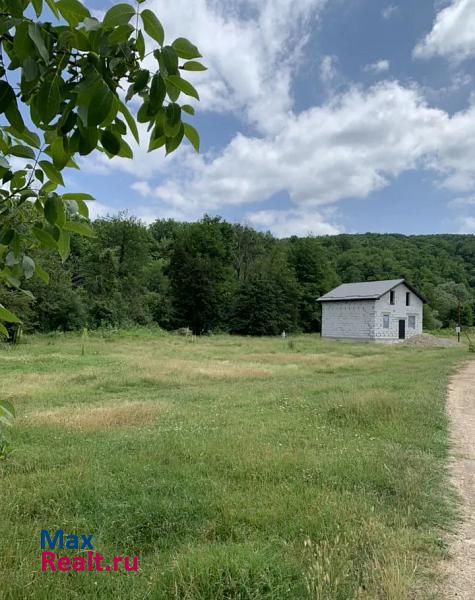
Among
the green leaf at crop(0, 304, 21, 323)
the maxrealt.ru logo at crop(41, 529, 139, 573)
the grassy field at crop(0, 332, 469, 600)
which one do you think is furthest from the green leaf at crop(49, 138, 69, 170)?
the maxrealt.ru logo at crop(41, 529, 139, 573)

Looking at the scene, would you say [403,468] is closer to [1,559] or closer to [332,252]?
[1,559]

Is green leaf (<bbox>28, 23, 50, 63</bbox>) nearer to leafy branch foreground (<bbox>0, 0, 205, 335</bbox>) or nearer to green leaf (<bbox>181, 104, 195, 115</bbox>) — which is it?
leafy branch foreground (<bbox>0, 0, 205, 335</bbox>)

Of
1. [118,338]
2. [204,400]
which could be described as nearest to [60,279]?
[118,338]

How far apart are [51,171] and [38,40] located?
1.27ft

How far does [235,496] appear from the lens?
4160mm

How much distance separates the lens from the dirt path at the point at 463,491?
9.64ft

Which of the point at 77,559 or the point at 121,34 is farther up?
the point at 121,34

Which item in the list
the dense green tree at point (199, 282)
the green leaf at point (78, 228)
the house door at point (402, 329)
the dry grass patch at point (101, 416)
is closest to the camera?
the green leaf at point (78, 228)

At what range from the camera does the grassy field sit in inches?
108

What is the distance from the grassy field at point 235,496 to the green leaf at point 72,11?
2.85 metres

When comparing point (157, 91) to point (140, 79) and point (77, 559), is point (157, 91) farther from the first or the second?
point (77, 559)

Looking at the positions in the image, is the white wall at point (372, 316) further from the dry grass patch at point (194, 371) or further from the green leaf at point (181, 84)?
the green leaf at point (181, 84)

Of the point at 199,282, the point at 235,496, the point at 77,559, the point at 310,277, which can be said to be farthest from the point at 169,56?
the point at 310,277

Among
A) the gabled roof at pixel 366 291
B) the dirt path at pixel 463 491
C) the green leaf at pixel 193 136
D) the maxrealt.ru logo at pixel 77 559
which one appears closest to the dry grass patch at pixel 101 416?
the maxrealt.ru logo at pixel 77 559
